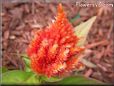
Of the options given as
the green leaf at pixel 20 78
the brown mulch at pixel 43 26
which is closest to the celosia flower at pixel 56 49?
the green leaf at pixel 20 78

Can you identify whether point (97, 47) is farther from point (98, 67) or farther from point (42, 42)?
point (42, 42)

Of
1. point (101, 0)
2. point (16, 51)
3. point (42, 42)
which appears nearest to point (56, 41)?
point (42, 42)

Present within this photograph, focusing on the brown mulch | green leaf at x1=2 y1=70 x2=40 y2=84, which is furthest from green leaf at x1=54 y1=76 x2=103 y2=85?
the brown mulch

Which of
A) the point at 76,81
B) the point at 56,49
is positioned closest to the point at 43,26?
the point at 76,81

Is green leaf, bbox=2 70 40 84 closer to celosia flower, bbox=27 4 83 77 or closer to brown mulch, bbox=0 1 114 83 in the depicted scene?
celosia flower, bbox=27 4 83 77

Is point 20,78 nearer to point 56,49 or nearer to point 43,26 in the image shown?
point 56,49

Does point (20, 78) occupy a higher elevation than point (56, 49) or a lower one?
lower
